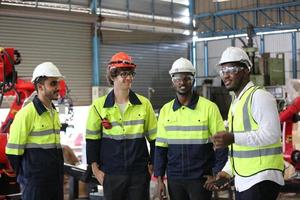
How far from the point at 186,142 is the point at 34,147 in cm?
145

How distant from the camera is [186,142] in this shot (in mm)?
4430

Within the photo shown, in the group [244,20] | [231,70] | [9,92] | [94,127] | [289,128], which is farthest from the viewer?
[244,20]

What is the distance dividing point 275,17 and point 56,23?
7.86 m

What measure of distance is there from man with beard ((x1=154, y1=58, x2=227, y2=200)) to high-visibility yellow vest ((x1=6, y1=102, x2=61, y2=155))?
1.08m

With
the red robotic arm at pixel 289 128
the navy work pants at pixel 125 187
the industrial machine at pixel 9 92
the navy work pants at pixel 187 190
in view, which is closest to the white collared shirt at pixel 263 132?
the navy work pants at pixel 187 190

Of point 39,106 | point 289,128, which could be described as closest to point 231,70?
point 39,106

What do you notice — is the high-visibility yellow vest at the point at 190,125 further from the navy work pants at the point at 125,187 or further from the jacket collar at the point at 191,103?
the navy work pants at the point at 125,187

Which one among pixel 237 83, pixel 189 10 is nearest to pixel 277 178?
pixel 237 83

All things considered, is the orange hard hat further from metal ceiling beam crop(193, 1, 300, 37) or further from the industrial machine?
metal ceiling beam crop(193, 1, 300, 37)

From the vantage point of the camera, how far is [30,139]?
4766 millimetres

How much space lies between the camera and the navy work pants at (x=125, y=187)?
438cm

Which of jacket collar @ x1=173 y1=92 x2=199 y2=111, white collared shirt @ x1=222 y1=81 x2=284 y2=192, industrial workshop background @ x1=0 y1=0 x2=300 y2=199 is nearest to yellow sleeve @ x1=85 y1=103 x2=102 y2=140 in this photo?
jacket collar @ x1=173 y1=92 x2=199 y2=111

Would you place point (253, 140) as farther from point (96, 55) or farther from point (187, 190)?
point (96, 55)

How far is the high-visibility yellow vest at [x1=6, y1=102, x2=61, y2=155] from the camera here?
4.69 meters
